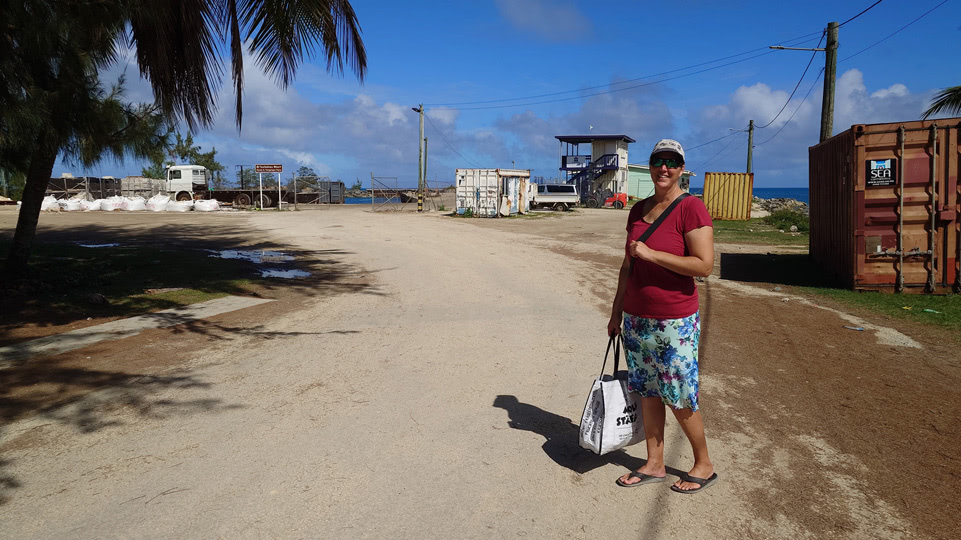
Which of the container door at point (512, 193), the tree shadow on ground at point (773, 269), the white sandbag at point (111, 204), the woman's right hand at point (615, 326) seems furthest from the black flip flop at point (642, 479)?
the white sandbag at point (111, 204)

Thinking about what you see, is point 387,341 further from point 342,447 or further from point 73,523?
point 73,523

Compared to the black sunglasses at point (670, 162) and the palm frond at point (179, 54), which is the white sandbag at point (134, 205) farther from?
the black sunglasses at point (670, 162)

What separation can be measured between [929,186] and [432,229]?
16.8 m

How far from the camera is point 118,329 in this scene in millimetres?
7555

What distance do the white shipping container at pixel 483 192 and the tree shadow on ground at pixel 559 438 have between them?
28.8 m

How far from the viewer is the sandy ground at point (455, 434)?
3.33 m

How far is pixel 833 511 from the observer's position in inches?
134

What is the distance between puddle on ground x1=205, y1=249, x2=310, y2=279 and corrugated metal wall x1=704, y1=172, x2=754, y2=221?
941 inches

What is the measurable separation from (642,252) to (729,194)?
32398 mm

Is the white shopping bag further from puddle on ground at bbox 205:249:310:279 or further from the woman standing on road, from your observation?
puddle on ground at bbox 205:249:310:279

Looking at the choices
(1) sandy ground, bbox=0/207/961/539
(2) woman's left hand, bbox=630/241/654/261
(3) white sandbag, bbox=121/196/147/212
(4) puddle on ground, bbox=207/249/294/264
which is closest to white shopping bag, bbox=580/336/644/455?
(1) sandy ground, bbox=0/207/961/539

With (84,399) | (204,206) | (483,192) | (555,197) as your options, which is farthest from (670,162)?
(555,197)

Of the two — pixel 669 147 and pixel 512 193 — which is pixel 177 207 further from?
pixel 669 147

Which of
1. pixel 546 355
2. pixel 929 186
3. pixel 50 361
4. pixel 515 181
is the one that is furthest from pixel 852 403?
pixel 515 181
